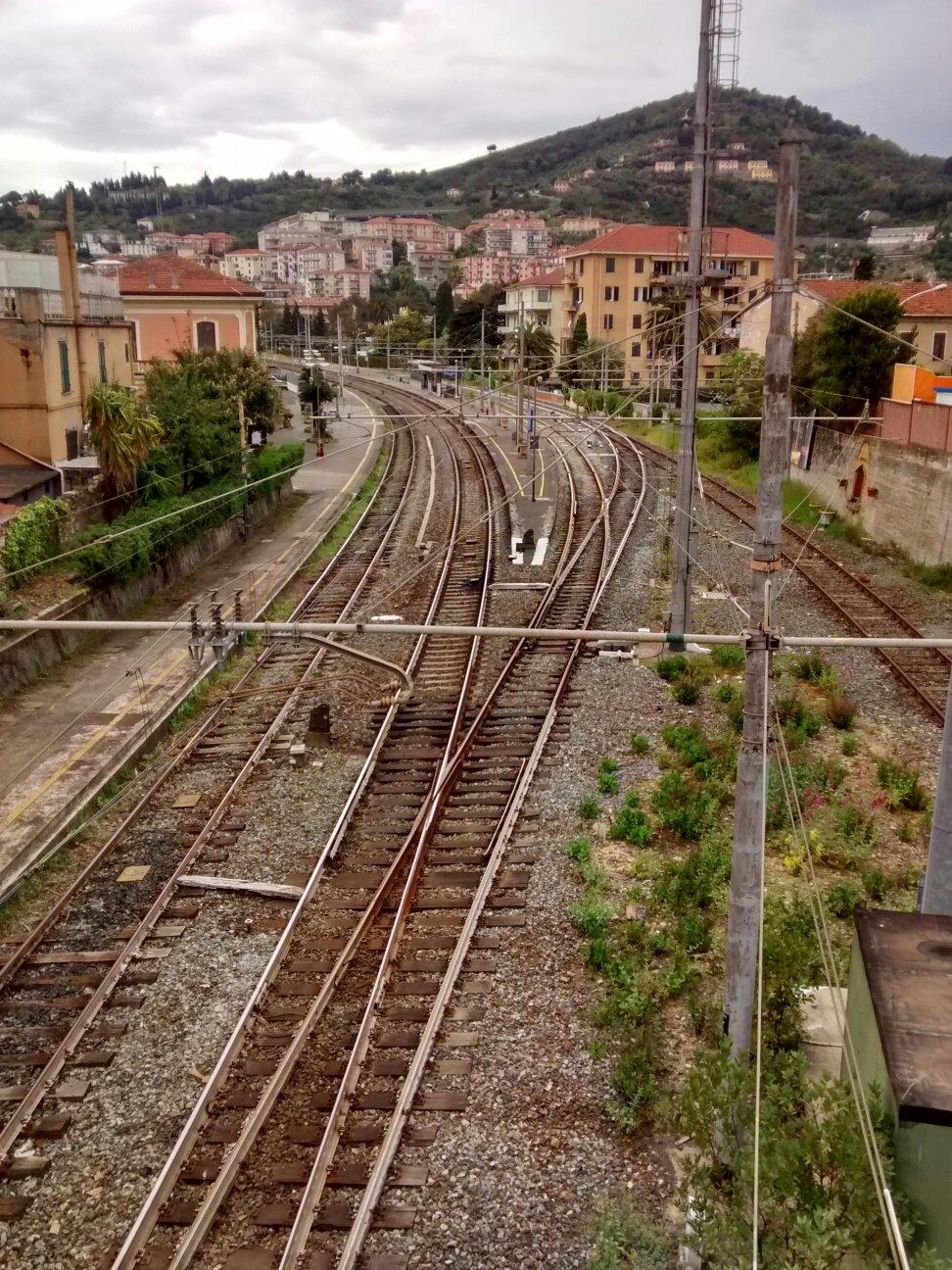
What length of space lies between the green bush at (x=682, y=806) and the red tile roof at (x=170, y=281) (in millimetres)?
40545

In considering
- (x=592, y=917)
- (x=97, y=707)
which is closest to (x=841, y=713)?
(x=592, y=917)

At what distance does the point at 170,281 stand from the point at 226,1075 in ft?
147

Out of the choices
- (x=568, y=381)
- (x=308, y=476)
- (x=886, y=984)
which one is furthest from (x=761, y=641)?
(x=568, y=381)

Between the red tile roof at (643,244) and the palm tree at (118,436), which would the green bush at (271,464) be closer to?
the palm tree at (118,436)

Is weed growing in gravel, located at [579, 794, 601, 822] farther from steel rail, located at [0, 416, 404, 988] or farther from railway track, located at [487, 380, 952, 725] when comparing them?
steel rail, located at [0, 416, 404, 988]

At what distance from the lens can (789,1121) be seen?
7.55 m

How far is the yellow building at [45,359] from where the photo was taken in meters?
27.0

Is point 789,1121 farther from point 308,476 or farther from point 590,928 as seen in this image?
point 308,476

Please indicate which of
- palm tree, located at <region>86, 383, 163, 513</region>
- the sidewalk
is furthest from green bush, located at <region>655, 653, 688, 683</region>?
palm tree, located at <region>86, 383, 163, 513</region>

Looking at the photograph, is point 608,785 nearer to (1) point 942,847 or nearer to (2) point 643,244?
(1) point 942,847

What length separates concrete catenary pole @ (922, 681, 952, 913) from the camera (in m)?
7.78

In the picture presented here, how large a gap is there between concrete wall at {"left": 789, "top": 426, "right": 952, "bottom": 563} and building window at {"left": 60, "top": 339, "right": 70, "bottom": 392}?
2059 cm

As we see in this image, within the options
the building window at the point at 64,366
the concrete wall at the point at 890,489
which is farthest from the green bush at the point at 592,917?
the building window at the point at 64,366

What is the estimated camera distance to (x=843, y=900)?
438 inches
